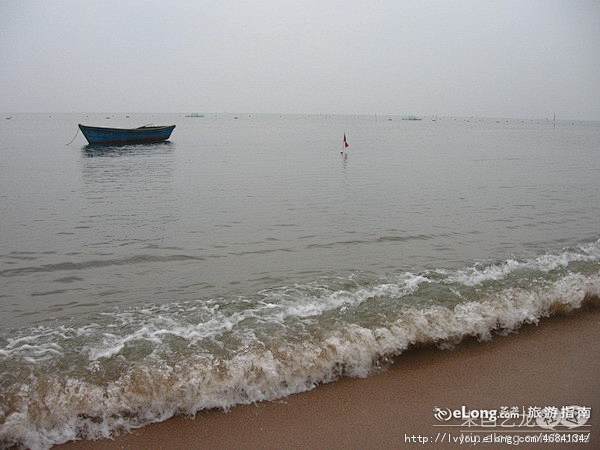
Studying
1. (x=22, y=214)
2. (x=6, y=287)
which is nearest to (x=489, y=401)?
(x=6, y=287)

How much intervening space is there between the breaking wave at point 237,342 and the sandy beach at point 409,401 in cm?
21

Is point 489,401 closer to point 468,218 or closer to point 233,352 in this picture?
point 233,352

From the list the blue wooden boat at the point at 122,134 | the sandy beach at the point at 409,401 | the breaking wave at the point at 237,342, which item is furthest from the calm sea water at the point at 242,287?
the blue wooden boat at the point at 122,134

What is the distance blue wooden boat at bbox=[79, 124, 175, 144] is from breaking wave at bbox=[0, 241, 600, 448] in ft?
135

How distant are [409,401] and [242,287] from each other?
3762 millimetres

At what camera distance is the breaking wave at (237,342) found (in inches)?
156

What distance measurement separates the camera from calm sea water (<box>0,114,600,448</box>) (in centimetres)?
425

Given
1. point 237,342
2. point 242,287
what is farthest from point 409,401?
point 242,287

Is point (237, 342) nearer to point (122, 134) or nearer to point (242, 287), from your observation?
point (242, 287)

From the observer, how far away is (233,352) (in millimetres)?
4773

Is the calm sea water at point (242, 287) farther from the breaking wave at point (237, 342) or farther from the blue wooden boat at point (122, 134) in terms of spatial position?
the blue wooden boat at point (122, 134)

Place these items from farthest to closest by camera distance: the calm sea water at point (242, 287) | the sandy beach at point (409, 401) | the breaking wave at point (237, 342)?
1. the calm sea water at point (242, 287)
2. the breaking wave at point (237, 342)
3. the sandy beach at point (409, 401)

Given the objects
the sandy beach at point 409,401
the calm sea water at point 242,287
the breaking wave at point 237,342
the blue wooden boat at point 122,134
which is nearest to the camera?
the sandy beach at point 409,401

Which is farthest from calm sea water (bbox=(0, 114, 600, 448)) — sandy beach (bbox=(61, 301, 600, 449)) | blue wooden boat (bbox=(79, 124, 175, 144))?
blue wooden boat (bbox=(79, 124, 175, 144))
